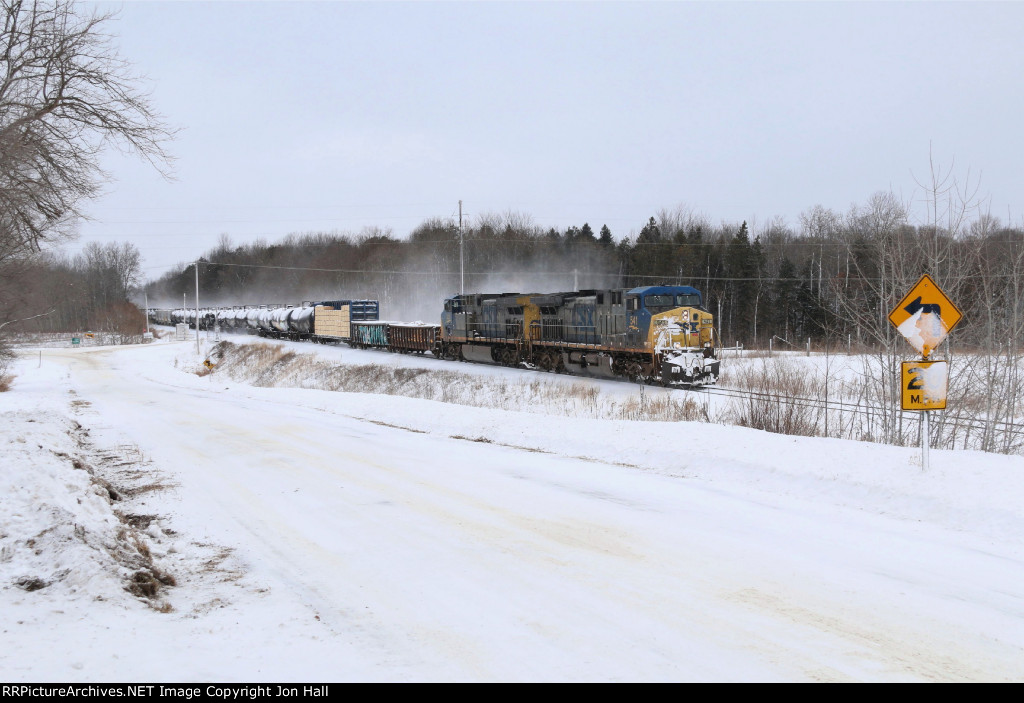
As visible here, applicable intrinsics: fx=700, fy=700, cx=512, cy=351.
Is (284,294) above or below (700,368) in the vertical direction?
above

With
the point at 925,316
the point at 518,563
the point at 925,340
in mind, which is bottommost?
the point at 518,563

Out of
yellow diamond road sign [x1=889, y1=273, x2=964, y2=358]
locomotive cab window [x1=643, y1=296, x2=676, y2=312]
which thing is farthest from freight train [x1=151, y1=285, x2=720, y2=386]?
yellow diamond road sign [x1=889, y1=273, x2=964, y2=358]

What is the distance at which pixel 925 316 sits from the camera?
878cm

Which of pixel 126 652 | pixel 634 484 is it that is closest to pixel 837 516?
pixel 634 484

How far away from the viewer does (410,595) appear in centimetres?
512

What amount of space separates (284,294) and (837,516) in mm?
121177

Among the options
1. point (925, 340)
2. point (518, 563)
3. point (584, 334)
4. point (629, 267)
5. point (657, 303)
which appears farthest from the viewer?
point (629, 267)

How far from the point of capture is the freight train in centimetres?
2470

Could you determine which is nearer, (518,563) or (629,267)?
(518,563)

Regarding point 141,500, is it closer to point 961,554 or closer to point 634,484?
point 634,484

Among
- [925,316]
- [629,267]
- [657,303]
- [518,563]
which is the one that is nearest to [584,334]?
[657,303]

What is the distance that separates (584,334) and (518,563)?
23190mm

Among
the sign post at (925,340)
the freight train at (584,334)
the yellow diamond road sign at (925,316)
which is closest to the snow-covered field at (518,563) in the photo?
the sign post at (925,340)

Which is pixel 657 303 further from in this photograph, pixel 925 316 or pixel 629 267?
pixel 629 267
